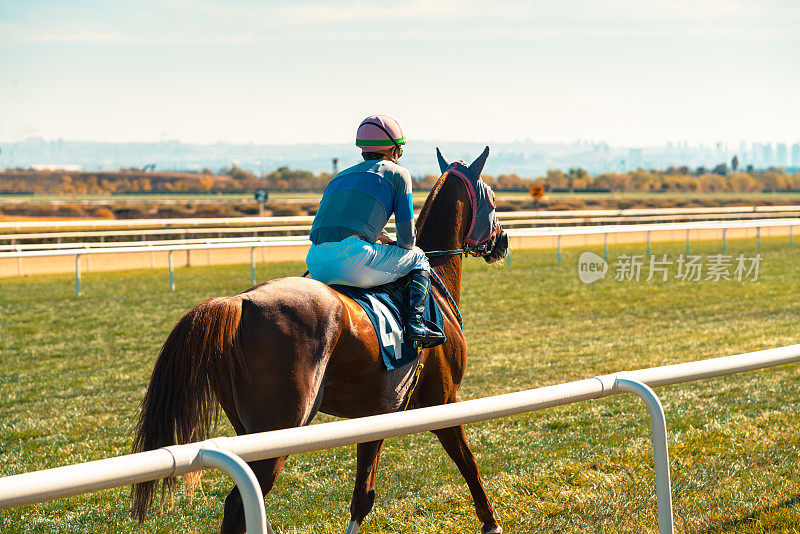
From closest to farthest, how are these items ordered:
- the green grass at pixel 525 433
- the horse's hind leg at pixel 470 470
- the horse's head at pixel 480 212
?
the horse's hind leg at pixel 470 470 < the green grass at pixel 525 433 < the horse's head at pixel 480 212

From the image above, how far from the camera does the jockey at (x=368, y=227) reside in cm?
333

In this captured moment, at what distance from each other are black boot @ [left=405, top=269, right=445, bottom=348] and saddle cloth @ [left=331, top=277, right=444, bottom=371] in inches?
1.6

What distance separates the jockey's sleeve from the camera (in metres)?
3.40

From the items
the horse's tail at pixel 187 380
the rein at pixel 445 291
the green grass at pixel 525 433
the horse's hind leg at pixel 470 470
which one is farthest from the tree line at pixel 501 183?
the horse's tail at pixel 187 380

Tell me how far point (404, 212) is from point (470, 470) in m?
1.21

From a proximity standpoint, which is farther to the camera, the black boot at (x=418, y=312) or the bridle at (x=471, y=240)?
the bridle at (x=471, y=240)

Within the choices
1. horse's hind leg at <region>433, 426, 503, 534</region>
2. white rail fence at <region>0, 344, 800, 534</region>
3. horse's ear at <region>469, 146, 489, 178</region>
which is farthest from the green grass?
horse's ear at <region>469, 146, 489, 178</region>

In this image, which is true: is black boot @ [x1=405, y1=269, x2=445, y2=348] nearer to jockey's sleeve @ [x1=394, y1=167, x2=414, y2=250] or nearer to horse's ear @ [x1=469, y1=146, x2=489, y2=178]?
jockey's sleeve @ [x1=394, y1=167, x2=414, y2=250]

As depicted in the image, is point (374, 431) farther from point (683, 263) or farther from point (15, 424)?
point (683, 263)

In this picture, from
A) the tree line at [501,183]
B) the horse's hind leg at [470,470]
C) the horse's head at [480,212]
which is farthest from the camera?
the tree line at [501,183]

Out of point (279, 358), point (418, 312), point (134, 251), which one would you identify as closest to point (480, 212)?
point (418, 312)

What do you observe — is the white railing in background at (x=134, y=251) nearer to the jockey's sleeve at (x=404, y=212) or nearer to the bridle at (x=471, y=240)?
the bridle at (x=471, y=240)

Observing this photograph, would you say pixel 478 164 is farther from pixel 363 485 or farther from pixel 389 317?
pixel 363 485

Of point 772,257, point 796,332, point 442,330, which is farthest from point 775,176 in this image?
point 442,330
